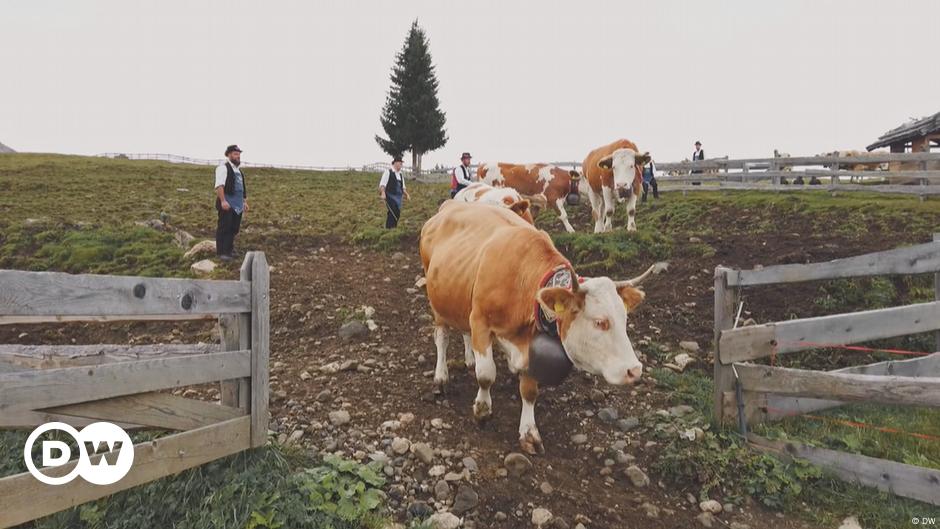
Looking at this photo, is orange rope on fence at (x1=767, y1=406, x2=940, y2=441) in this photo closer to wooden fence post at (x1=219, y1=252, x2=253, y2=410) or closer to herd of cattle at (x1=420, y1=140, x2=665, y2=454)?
herd of cattle at (x1=420, y1=140, x2=665, y2=454)

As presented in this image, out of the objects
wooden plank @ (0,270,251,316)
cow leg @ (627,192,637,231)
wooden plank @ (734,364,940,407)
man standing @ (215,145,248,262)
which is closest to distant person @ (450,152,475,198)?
cow leg @ (627,192,637,231)

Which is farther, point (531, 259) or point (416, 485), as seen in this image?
point (531, 259)

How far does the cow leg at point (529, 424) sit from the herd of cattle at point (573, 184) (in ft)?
13.4

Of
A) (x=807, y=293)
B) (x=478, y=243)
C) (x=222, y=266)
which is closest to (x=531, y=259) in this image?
(x=478, y=243)

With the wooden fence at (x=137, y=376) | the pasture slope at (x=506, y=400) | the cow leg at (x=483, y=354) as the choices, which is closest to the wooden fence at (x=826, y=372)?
the pasture slope at (x=506, y=400)

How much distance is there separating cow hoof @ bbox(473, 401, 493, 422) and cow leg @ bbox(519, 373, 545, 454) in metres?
0.32

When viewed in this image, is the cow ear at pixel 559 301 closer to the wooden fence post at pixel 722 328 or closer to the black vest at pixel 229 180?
the wooden fence post at pixel 722 328

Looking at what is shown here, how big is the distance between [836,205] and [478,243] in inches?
499

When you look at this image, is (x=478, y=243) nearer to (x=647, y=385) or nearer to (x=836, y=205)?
(x=647, y=385)

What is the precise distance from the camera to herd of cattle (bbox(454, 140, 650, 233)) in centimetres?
1193

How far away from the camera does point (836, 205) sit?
14078 mm

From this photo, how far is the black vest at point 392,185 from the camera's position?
1394 centimetres

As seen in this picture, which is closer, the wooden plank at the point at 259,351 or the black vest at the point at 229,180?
the wooden plank at the point at 259,351

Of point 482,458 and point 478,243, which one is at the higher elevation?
point 478,243
